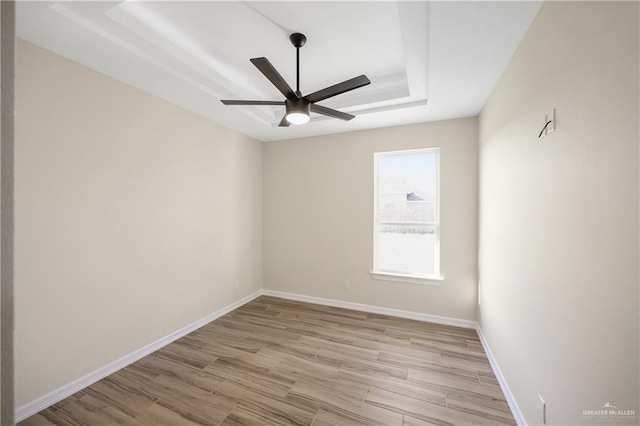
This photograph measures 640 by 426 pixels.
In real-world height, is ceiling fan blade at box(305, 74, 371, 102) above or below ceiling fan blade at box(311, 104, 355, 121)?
above

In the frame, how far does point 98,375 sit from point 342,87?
3083mm

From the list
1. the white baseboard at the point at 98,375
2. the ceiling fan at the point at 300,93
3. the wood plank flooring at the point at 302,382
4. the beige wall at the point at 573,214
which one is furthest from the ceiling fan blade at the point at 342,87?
the white baseboard at the point at 98,375

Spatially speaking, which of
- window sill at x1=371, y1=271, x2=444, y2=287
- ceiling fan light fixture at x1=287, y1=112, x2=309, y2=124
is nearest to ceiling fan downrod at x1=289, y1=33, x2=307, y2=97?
ceiling fan light fixture at x1=287, y1=112, x2=309, y2=124

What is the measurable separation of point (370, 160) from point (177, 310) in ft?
9.97

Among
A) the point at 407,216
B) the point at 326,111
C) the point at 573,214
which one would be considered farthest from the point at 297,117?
the point at 407,216

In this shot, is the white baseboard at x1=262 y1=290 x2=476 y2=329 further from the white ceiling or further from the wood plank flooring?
the white ceiling

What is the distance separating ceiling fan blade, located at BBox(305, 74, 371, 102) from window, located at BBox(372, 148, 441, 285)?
182 cm

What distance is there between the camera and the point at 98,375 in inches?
85.9

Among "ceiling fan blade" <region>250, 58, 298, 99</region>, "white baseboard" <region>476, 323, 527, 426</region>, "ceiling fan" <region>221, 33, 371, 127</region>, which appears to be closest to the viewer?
"ceiling fan blade" <region>250, 58, 298, 99</region>

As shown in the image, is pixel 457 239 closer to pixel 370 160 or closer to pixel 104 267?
pixel 370 160

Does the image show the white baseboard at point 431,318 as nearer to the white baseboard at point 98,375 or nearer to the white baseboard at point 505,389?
the white baseboard at point 505,389

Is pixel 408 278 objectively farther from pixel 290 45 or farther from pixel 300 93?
pixel 290 45

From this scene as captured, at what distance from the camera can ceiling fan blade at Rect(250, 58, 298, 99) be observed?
1.59 m

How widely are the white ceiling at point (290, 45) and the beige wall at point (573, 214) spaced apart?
0.35 m
